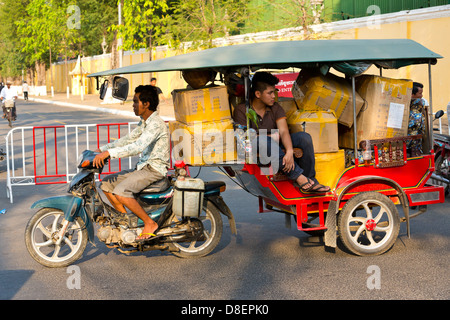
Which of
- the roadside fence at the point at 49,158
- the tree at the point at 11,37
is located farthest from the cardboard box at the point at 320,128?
the tree at the point at 11,37

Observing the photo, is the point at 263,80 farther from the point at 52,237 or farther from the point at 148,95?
the point at 52,237

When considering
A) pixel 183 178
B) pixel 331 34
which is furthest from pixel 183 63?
pixel 331 34

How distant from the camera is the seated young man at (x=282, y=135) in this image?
6.67 m

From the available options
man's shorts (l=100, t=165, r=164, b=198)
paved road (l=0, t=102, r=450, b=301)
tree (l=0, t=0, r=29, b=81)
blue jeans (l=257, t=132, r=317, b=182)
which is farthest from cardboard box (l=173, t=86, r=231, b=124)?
tree (l=0, t=0, r=29, b=81)

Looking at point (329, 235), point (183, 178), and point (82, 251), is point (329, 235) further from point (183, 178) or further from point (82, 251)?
point (82, 251)

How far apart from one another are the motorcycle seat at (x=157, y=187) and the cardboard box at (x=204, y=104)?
0.63 m

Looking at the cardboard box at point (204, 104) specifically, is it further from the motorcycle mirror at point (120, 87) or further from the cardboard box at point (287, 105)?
the cardboard box at point (287, 105)

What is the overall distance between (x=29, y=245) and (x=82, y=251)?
0.50 m

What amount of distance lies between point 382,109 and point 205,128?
1863mm

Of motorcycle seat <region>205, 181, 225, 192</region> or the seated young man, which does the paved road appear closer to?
motorcycle seat <region>205, 181, 225, 192</region>

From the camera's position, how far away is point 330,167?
6945 millimetres

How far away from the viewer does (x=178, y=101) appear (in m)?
6.89
